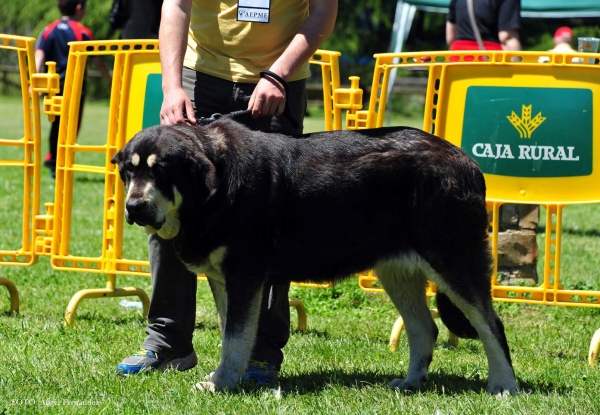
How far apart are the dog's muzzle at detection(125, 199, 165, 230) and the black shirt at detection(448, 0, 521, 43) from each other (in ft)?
17.9

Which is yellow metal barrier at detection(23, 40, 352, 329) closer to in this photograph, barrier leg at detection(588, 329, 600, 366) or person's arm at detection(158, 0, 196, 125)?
person's arm at detection(158, 0, 196, 125)

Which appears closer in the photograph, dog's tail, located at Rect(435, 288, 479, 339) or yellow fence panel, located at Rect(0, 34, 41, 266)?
dog's tail, located at Rect(435, 288, 479, 339)

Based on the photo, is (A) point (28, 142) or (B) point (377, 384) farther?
(A) point (28, 142)

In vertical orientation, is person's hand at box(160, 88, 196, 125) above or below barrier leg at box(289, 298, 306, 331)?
above

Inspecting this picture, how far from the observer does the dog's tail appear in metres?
4.29

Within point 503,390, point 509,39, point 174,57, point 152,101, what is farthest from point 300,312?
point 509,39

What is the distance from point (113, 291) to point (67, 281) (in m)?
1.06

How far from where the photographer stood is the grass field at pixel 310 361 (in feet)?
12.9

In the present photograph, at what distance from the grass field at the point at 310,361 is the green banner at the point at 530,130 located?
1.07 metres

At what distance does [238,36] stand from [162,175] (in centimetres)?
90

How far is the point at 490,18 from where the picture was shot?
27.9 ft

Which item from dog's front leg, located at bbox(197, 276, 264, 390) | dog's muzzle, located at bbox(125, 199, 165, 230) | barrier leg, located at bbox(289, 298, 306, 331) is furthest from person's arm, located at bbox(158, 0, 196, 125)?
barrier leg, located at bbox(289, 298, 306, 331)

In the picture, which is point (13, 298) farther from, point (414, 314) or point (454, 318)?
point (454, 318)

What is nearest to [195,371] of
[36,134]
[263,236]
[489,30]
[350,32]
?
[263,236]
